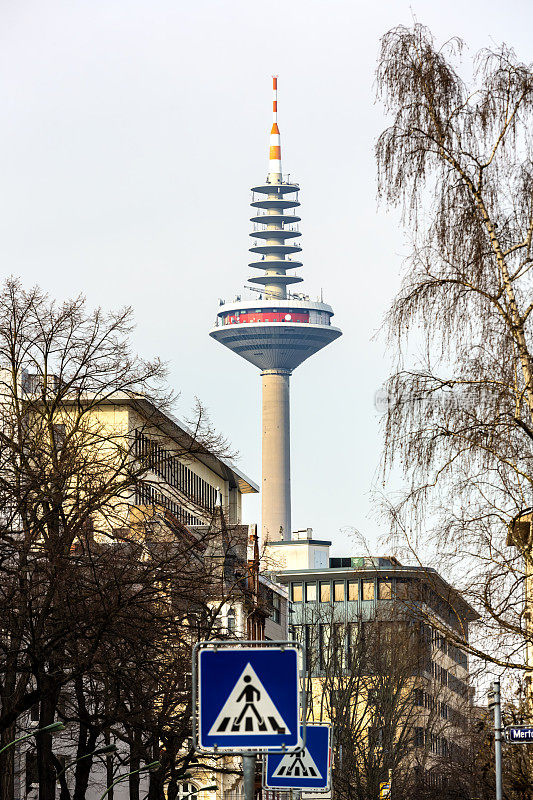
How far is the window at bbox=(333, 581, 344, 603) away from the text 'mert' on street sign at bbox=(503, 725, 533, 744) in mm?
124228

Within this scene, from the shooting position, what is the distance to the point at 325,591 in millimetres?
142375

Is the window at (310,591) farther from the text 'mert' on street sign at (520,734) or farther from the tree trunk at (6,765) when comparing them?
the text 'mert' on street sign at (520,734)

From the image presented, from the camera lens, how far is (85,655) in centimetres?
2433

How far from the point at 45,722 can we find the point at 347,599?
4511 inches

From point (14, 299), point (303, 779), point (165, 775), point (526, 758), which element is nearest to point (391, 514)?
point (303, 779)

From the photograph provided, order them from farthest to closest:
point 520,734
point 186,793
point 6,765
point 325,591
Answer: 1. point 325,591
2. point 186,793
3. point 6,765
4. point 520,734

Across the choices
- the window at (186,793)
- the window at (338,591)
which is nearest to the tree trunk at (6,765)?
the window at (186,793)

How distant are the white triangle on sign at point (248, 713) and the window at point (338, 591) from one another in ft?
439

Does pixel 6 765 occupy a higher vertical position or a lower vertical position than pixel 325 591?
lower

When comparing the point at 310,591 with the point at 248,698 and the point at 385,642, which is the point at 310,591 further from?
the point at 248,698

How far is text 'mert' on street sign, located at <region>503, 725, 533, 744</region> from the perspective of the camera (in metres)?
16.9

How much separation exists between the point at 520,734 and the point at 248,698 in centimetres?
990

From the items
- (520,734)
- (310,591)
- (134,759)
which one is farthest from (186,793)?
(310,591)

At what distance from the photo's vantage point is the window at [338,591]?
140875 millimetres
